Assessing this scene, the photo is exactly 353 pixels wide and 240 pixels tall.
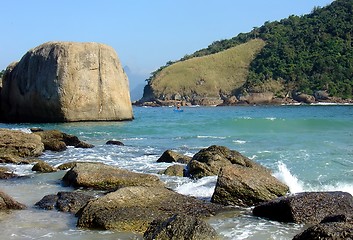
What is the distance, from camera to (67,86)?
35031 millimetres

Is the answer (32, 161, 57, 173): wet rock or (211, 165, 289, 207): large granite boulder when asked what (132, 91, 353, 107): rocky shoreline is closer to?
(32, 161, 57, 173): wet rock

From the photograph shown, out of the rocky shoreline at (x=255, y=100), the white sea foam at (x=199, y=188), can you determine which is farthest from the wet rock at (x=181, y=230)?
the rocky shoreline at (x=255, y=100)

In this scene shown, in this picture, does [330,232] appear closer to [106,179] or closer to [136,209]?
[136,209]

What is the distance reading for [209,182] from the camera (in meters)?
11.7

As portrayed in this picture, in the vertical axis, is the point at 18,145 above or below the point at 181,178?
above

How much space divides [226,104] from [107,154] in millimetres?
96243

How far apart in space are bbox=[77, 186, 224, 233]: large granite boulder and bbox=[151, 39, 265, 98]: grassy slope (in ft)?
379

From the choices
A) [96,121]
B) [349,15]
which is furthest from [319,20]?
[96,121]

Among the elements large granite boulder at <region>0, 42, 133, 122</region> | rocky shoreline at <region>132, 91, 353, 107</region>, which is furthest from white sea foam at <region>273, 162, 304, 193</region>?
rocky shoreline at <region>132, 91, 353, 107</region>

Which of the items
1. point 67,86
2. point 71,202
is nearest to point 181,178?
point 71,202

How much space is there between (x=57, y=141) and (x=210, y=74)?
4460 inches

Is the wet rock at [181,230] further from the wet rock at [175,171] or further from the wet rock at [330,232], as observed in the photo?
the wet rock at [175,171]

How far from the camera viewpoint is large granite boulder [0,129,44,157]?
57.9ft

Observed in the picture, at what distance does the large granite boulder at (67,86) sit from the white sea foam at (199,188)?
24650mm
